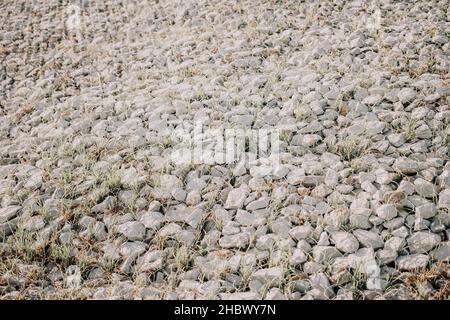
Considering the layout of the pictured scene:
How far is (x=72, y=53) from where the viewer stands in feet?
19.4

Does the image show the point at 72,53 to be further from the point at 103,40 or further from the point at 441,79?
the point at 441,79

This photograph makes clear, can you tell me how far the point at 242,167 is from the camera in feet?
10.9

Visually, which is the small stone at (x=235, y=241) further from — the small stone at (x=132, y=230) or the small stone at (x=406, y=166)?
the small stone at (x=406, y=166)

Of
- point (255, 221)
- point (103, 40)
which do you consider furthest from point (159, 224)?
point (103, 40)

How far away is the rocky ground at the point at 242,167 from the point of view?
2566 mm

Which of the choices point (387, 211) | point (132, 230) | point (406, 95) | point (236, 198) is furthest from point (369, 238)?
point (406, 95)

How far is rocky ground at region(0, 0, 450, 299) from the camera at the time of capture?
8.42 feet

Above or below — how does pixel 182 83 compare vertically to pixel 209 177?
above

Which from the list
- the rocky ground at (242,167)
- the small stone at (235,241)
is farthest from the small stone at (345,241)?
the small stone at (235,241)

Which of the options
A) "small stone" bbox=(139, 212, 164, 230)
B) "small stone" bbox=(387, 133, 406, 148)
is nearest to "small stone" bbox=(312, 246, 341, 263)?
"small stone" bbox=(139, 212, 164, 230)

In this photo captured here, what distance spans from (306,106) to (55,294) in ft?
8.76

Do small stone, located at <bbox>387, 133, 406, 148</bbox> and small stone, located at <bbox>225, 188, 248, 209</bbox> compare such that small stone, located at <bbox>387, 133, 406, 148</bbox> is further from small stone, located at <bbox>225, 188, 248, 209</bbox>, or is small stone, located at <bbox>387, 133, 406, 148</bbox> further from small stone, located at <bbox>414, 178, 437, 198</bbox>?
small stone, located at <bbox>225, 188, 248, 209</bbox>

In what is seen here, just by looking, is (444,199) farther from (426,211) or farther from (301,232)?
(301,232)

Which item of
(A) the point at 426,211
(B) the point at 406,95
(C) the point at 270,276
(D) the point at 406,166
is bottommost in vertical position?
(C) the point at 270,276
